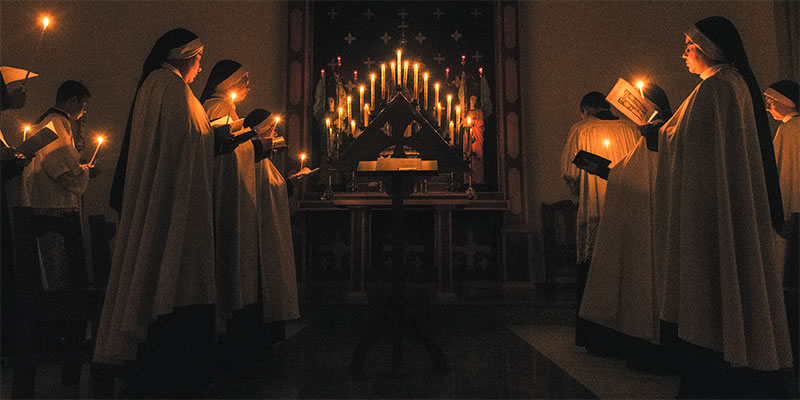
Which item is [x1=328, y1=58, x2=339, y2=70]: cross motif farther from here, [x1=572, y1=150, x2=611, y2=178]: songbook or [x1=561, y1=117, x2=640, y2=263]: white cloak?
[x1=572, y1=150, x2=611, y2=178]: songbook

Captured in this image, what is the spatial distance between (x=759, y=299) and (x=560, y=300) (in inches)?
173

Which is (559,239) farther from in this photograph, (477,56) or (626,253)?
(626,253)

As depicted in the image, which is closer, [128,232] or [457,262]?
[128,232]

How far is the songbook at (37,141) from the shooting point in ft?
10.4

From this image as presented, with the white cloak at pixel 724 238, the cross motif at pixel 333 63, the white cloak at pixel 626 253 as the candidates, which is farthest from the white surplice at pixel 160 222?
the cross motif at pixel 333 63

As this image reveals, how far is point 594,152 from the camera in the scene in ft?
13.9

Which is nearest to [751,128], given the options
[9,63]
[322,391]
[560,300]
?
[322,391]

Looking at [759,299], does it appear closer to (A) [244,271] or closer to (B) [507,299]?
(A) [244,271]

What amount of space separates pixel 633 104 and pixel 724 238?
3.42ft

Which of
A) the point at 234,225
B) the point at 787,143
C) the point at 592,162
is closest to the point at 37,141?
the point at 234,225

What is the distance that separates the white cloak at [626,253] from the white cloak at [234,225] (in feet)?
7.19

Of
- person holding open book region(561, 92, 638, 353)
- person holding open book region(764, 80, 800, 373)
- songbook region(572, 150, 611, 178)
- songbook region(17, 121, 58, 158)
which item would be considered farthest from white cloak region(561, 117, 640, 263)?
songbook region(17, 121, 58, 158)

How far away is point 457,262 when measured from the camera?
7.10 m

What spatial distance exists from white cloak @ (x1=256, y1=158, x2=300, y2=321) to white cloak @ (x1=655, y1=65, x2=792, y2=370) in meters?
2.22
